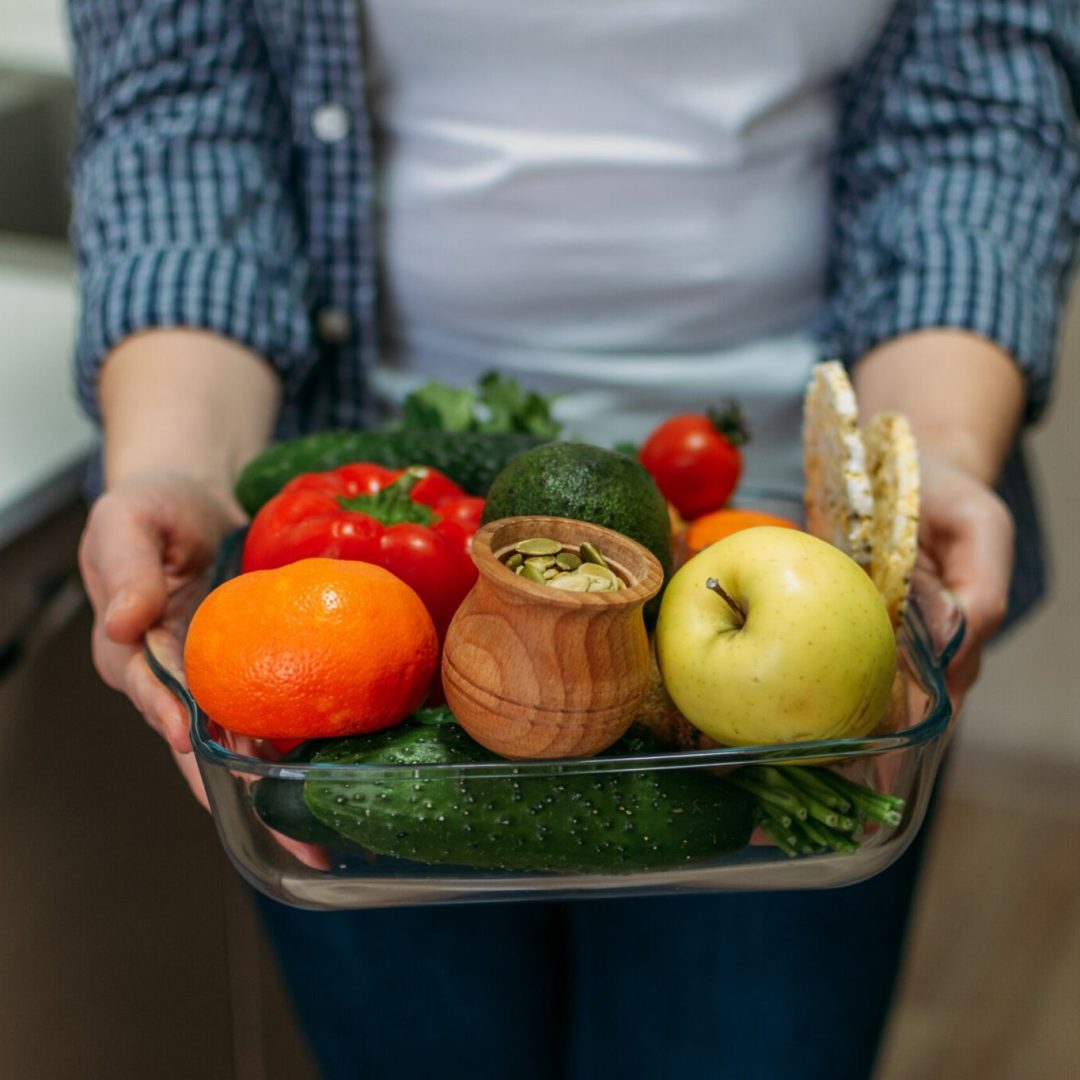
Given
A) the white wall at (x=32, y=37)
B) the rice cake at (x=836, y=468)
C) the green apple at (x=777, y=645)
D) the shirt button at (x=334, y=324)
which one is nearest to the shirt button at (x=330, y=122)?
the shirt button at (x=334, y=324)

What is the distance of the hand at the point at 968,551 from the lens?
0.66 metres

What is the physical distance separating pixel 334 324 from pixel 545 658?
505 mm

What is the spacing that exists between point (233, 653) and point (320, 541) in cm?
8

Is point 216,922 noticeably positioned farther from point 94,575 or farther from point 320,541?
point 320,541

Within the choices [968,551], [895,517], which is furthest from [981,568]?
[895,517]

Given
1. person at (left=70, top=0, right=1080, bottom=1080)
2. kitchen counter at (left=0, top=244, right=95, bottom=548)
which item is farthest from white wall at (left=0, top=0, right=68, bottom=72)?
person at (left=70, top=0, right=1080, bottom=1080)

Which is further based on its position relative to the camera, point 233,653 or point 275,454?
point 275,454

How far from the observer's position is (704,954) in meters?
0.82

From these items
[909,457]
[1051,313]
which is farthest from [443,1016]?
[1051,313]

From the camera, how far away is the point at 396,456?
701 mm

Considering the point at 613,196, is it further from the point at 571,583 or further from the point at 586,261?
the point at 571,583

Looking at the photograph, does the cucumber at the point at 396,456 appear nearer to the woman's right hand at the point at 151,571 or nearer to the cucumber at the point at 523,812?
the woman's right hand at the point at 151,571

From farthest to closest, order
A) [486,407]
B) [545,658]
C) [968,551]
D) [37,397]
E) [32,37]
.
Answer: [32,37] < [37,397] < [486,407] < [968,551] < [545,658]

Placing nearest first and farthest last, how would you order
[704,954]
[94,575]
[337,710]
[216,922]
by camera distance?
[337,710] < [94,575] < [704,954] < [216,922]
